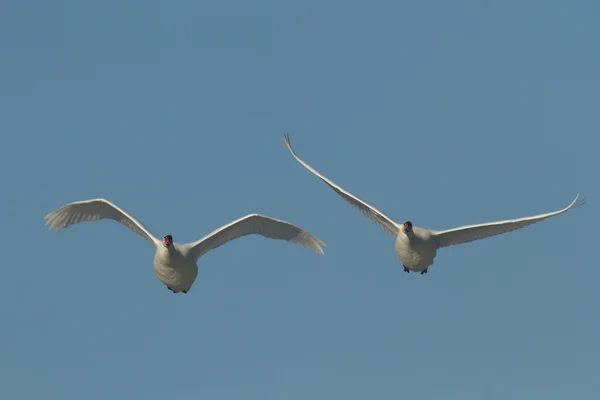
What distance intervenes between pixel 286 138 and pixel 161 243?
1045 cm

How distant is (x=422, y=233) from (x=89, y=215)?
595 inches

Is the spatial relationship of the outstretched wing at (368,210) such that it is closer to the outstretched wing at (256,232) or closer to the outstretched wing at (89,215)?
the outstretched wing at (256,232)

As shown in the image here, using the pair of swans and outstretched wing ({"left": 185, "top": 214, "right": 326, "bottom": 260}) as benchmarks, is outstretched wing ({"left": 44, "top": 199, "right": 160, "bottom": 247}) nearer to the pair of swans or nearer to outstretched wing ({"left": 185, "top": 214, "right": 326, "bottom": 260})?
the pair of swans

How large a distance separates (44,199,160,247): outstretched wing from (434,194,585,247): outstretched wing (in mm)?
13259

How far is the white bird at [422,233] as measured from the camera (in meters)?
54.1

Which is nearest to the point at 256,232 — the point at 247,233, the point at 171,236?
the point at 247,233

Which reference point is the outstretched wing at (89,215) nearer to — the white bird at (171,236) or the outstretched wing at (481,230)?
the white bird at (171,236)

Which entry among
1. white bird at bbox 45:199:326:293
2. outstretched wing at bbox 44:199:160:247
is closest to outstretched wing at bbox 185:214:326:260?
white bird at bbox 45:199:326:293

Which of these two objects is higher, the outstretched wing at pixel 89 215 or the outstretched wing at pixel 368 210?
the outstretched wing at pixel 368 210

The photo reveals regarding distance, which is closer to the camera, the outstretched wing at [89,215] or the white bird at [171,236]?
the white bird at [171,236]

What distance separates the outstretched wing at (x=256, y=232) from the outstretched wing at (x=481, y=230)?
6080 millimetres

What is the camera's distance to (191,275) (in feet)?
176

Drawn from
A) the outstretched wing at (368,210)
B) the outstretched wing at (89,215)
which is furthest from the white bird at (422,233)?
the outstretched wing at (89,215)

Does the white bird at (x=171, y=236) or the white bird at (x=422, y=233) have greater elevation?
the white bird at (x=422, y=233)
